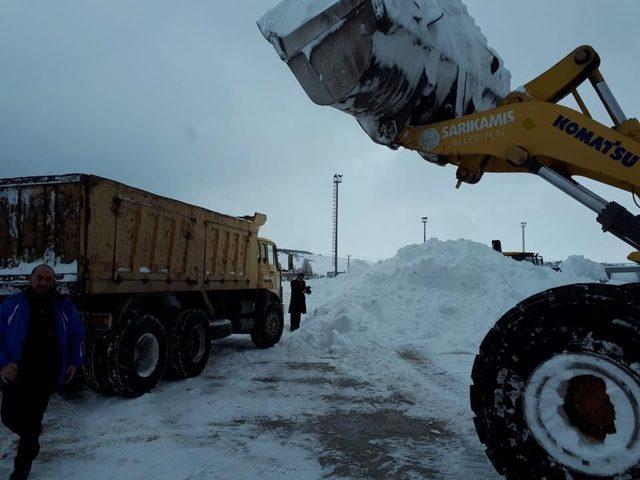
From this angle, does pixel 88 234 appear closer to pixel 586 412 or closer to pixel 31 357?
pixel 31 357

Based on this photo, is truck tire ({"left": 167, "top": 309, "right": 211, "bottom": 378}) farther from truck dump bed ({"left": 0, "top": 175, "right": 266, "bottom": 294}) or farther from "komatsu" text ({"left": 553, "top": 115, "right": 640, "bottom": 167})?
"komatsu" text ({"left": 553, "top": 115, "right": 640, "bottom": 167})

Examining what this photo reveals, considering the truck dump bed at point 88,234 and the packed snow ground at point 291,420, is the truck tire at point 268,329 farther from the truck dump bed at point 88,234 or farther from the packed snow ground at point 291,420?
the truck dump bed at point 88,234

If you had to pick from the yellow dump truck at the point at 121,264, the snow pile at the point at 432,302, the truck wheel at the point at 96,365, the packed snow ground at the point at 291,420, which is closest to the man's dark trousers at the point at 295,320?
the snow pile at the point at 432,302

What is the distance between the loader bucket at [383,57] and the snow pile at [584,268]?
2275 centimetres

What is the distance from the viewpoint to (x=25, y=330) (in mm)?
3670

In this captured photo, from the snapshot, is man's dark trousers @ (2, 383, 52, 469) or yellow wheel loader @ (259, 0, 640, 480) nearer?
yellow wheel loader @ (259, 0, 640, 480)

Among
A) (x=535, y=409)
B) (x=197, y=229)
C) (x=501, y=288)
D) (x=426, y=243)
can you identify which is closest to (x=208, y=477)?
(x=535, y=409)

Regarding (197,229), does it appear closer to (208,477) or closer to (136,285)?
(136,285)

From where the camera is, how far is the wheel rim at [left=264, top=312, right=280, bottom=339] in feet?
Answer: 35.2

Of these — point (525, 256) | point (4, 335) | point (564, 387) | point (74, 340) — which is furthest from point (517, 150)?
point (525, 256)

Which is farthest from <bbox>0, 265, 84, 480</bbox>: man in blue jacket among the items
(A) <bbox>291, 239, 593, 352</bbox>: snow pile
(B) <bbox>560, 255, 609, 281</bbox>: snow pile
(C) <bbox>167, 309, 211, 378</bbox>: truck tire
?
(B) <bbox>560, 255, 609, 281</bbox>: snow pile

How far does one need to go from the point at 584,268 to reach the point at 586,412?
82.7ft

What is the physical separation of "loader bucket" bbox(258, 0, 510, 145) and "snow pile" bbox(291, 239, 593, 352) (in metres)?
7.28

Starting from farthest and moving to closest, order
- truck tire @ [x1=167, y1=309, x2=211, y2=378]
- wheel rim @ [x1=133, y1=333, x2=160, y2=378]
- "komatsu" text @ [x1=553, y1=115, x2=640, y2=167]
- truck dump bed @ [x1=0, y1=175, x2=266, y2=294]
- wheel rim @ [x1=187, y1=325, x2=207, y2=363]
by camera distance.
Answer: wheel rim @ [x1=187, y1=325, x2=207, y2=363]
truck tire @ [x1=167, y1=309, x2=211, y2=378]
wheel rim @ [x1=133, y1=333, x2=160, y2=378]
truck dump bed @ [x1=0, y1=175, x2=266, y2=294]
"komatsu" text @ [x1=553, y1=115, x2=640, y2=167]
